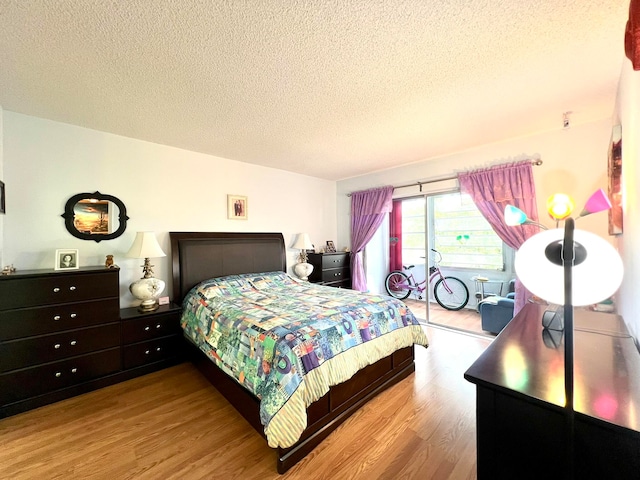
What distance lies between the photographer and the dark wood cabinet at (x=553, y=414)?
0.76 meters

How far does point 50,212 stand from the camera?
2.58m

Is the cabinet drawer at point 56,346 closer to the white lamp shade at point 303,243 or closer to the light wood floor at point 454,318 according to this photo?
the white lamp shade at point 303,243

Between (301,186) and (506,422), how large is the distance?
4.22 m

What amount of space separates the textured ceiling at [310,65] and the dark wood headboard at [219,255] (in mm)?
1304

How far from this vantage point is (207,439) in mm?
1820

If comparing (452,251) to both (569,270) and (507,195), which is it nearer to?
(507,195)

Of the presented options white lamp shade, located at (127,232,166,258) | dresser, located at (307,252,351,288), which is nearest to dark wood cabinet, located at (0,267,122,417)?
white lamp shade, located at (127,232,166,258)

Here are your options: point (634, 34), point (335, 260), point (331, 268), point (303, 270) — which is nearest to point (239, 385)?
point (303, 270)

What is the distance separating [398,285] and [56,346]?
16.0 feet

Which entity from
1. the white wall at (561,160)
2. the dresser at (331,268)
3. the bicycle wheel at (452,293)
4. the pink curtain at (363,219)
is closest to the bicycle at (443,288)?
the bicycle wheel at (452,293)

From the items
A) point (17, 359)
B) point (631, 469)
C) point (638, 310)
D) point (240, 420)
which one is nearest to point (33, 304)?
point (17, 359)

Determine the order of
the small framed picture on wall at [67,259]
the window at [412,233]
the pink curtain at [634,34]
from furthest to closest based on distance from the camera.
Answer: the window at [412,233] < the small framed picture on wall at [67,259] < the pink curtain at [634,34]

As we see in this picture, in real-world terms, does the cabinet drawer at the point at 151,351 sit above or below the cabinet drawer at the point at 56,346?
below

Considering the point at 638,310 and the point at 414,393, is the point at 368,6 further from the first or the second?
the point at 414,393
